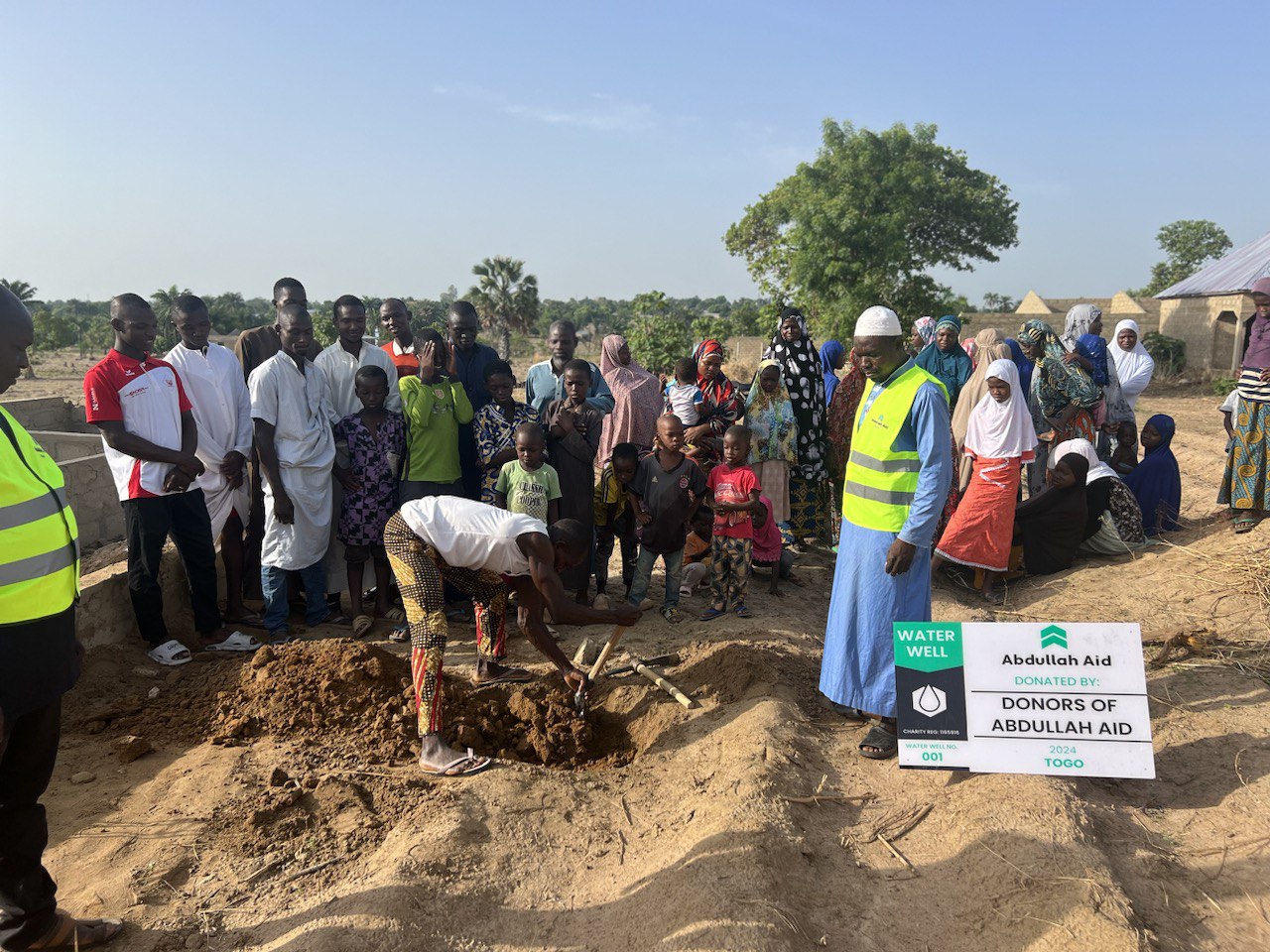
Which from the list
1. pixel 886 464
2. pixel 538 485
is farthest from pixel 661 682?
pixel 886 464

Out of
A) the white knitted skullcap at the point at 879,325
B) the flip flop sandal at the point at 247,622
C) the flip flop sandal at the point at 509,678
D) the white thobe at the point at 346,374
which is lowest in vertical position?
the flip flop sandal at the point at 509,678

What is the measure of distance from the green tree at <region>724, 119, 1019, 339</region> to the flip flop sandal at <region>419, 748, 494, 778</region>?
18948 millimetres

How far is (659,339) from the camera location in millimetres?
18734

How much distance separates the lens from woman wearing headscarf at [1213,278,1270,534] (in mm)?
6336

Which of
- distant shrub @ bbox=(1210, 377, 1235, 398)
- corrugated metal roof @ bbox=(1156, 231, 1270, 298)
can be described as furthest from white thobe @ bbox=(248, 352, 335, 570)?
distant shrub @ bbox=(1210, 377, 1235, 398)

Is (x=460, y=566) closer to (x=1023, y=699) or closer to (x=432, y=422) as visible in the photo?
(x=432, y=422)

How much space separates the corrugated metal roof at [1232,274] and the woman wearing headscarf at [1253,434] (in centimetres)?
1023

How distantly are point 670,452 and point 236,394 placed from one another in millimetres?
2843

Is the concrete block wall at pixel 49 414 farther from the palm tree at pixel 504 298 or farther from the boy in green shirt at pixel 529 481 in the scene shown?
the palm tree at pixel 504 298

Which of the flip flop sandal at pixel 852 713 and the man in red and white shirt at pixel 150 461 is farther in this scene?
the man in red and white shirt at pixel 150 461

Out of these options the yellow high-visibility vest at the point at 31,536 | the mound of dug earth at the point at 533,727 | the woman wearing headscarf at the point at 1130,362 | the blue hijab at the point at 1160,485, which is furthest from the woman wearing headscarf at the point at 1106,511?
the yellow high-visibility vest at the point at 31,536

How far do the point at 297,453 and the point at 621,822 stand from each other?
307 centimetres

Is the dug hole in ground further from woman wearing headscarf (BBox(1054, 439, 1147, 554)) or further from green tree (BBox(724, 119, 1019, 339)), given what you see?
green tree (BBox(724, 119, 1019, 339))

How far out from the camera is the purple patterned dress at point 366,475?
208 inches
